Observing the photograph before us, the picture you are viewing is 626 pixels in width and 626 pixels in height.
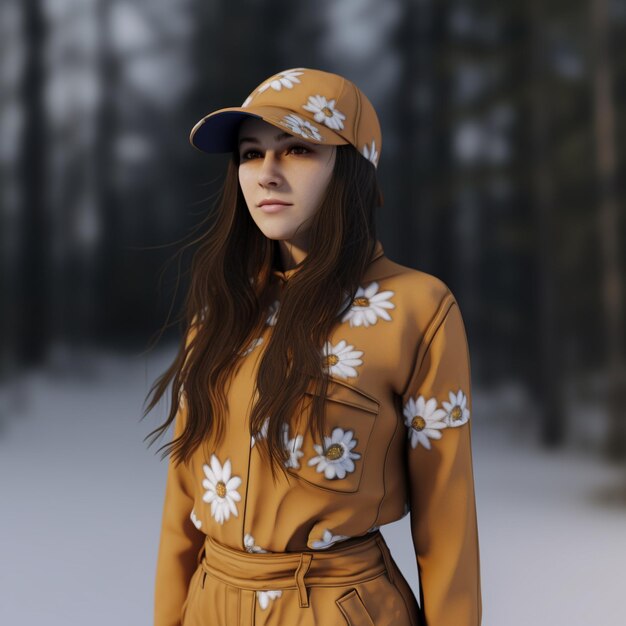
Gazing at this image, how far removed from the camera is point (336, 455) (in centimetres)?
87

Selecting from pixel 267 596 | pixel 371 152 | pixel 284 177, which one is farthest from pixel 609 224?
pixel 267 596

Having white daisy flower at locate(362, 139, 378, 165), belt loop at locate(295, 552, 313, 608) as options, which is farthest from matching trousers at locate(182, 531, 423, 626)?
white daisy flower at locate(362, 139, 378, 165)

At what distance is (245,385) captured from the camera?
0.93 meters

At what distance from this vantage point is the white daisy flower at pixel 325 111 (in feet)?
3.03

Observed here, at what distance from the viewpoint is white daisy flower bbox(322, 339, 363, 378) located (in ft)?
2.91

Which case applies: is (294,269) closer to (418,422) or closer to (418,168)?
(418,422)

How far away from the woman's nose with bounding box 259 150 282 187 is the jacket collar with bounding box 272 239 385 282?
118 mm

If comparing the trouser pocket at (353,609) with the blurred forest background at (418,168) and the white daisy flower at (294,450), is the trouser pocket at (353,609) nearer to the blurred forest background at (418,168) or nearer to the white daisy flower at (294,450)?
the white daisy flower at (294,450)

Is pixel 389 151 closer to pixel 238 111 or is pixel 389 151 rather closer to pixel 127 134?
pixel 127 134

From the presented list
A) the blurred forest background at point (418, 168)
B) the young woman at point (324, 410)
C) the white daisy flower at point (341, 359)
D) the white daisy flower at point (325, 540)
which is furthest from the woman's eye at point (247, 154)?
the blurred forest background at point (418, 168)

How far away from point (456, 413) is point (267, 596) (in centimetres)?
31

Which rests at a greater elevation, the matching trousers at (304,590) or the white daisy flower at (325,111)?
the white daisy flower at (325,111)

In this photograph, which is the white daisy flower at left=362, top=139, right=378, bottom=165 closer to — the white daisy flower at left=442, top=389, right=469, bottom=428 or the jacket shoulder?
the jacket shoulder

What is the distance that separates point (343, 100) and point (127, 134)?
2751mm
